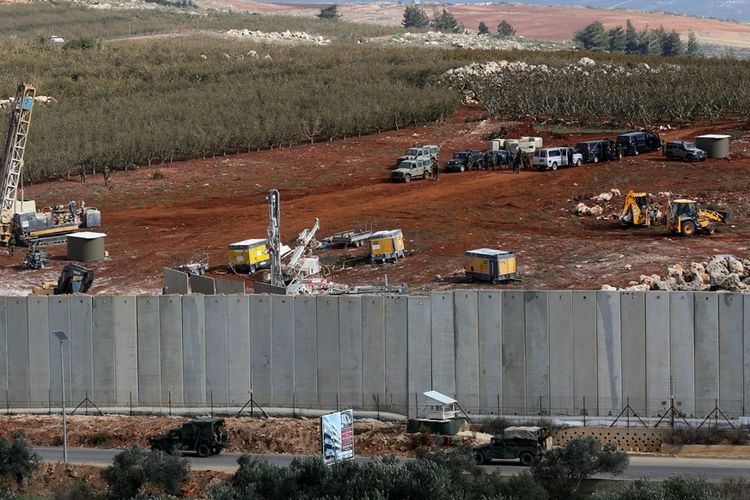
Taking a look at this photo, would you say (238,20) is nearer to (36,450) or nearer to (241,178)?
(241,178)

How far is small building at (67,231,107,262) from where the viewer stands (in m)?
50.0

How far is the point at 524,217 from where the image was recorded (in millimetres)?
53438

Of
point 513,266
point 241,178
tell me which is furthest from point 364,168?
point 513,266

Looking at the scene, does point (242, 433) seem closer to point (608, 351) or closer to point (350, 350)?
point (350, 350)

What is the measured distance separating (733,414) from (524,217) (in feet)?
76.7

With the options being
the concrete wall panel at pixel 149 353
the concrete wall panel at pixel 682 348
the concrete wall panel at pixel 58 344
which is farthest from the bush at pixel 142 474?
the concrete wall panel at pixel 682 348

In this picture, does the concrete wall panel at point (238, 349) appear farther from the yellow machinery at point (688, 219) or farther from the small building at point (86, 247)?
the yellow machinery at point (688, 219)

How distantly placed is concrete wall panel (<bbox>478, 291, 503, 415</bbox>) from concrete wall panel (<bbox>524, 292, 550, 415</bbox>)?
652 millimetres

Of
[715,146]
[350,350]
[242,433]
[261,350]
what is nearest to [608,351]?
[350,350]

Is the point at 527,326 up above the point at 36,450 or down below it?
above

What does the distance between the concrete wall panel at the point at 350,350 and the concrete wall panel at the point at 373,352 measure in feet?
0.39

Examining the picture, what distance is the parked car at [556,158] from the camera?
206 ft

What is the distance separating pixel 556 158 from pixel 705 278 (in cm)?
2412

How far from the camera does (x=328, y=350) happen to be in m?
32.7
